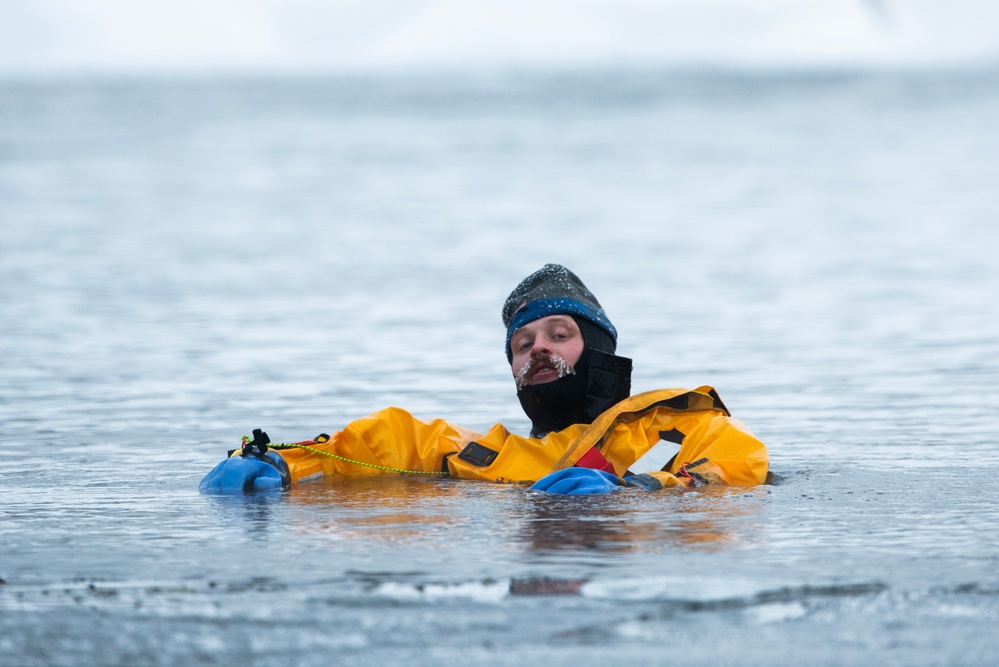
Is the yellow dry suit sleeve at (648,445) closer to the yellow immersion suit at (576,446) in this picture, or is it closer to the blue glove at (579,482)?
the yellow immersion suit at (576,446)

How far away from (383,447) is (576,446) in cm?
90

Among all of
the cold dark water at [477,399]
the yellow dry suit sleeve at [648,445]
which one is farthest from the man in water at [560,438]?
the cold dark water at [477,399]

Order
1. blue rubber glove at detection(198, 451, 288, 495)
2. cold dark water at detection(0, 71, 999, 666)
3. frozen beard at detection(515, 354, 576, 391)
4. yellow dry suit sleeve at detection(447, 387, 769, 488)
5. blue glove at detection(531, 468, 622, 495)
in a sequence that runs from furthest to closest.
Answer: frozen beard at detection(515, 354, 576, 391), blue rubber glove at detection(198, 451, 288, 495), yellow dry suit sleeve at detection(447, 387, 769, 488), blue glove at detection(531, 468, 622, 495), cold dark water at detection(0, 71, 999, 666)

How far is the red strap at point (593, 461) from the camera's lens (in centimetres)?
636

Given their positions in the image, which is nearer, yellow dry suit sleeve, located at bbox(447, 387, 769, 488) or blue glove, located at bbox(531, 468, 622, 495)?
blue glove, located at bbox(531, 468, 622, 495)

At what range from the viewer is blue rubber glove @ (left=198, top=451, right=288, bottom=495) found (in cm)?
638

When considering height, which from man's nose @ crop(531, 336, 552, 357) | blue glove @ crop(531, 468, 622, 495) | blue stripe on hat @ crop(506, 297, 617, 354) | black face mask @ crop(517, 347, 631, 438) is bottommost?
blue glove @ crop(531, 468, 622, 495)

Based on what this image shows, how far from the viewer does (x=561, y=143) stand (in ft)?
121

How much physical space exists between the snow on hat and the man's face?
0.12ft

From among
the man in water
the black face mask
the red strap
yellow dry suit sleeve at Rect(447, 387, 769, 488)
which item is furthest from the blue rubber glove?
the red strap

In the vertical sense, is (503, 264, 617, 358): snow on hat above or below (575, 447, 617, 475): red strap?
above

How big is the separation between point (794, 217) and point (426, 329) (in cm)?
1079

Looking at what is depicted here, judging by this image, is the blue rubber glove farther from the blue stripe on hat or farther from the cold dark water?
the blue stripe on hat

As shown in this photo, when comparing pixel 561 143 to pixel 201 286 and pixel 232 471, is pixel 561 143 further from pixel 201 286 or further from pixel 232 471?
pixel 232 471
